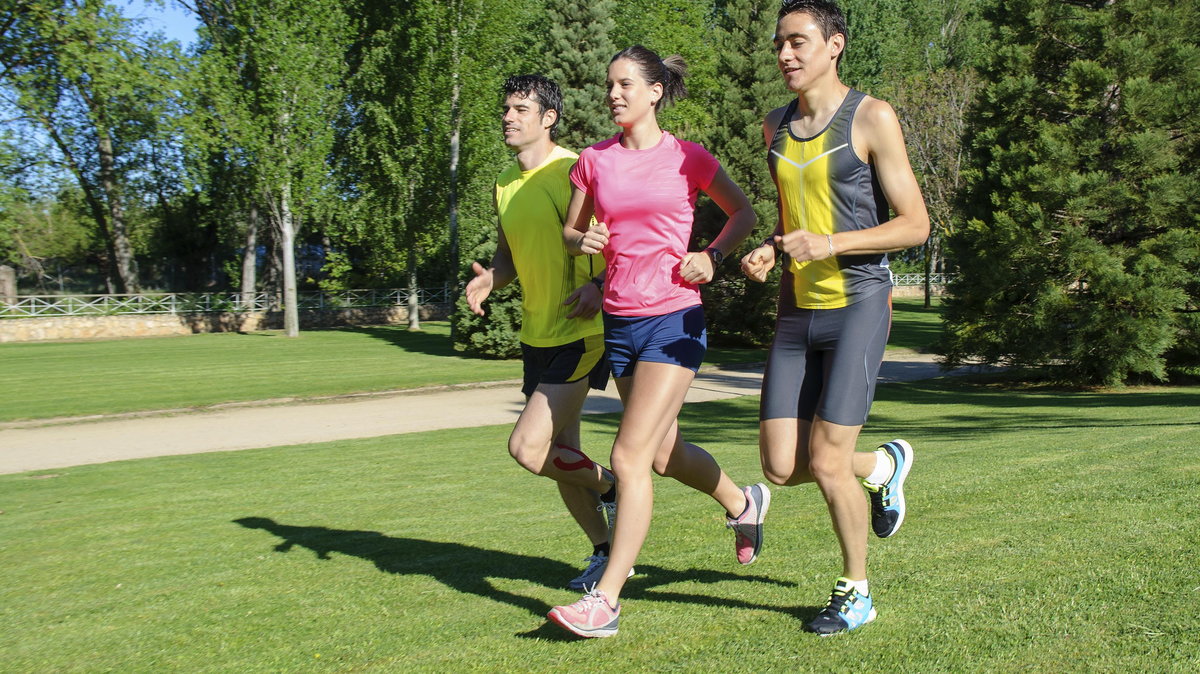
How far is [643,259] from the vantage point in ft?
14.1

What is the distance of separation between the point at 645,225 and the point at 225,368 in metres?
21.4

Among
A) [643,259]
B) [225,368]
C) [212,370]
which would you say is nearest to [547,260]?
[643,259]

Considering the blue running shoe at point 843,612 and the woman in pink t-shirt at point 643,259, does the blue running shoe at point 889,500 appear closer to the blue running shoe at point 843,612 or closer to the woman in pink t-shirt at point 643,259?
the blue running shoe at point 843,612

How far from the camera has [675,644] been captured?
382 cm

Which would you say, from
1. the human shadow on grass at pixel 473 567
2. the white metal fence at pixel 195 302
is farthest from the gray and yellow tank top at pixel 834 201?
the white metal fence at pixel 195 302

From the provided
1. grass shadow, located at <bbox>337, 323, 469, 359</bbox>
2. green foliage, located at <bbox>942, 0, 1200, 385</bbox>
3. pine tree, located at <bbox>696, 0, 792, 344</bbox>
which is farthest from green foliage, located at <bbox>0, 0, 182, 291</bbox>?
green foliage, located at <bbox>942, 0, 1200, 385</bbox>

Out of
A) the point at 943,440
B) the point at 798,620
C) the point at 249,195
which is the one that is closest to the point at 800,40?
the point at 798,620

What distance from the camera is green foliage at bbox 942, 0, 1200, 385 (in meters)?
18.2

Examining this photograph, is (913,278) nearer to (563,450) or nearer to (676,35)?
(676,35)

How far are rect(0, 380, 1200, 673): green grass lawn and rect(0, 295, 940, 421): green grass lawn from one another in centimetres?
874

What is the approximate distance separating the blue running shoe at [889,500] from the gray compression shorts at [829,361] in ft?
1.78

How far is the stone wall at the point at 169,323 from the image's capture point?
3434 cm

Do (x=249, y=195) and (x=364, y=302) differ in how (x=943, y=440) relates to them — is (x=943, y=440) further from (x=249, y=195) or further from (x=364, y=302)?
(x=364, y=302)

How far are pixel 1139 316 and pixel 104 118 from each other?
1339 inches
